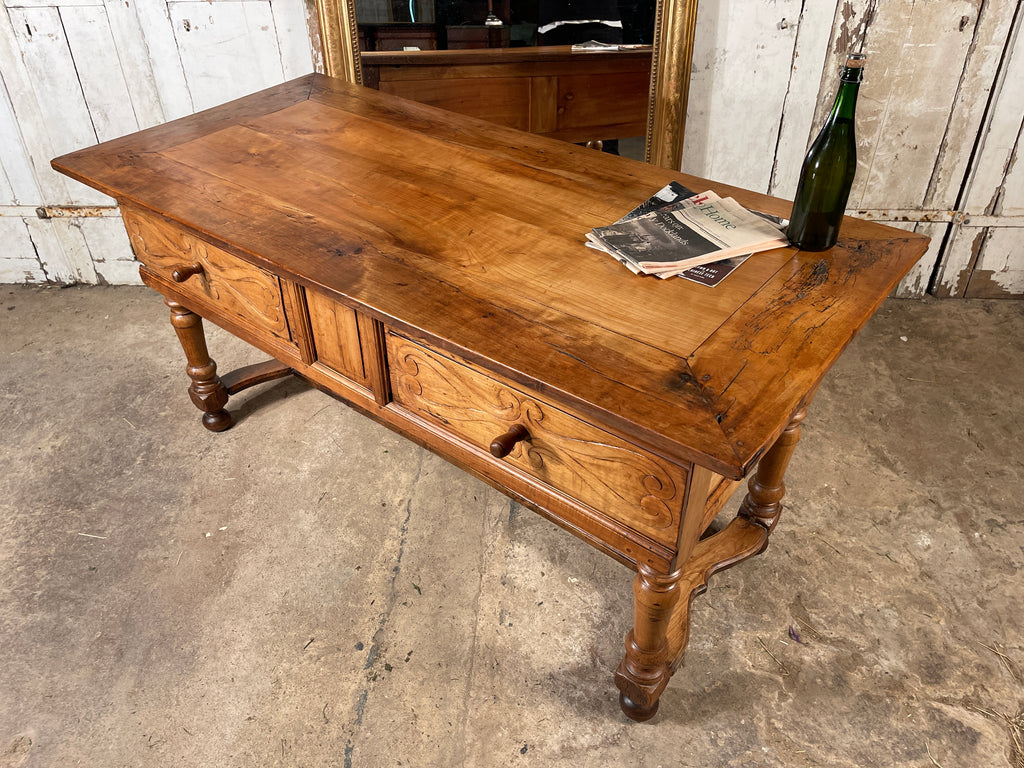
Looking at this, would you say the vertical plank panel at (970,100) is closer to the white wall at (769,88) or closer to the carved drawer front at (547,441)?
the white wall at (769,88)

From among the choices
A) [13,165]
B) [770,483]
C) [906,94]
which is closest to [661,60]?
[906,94]

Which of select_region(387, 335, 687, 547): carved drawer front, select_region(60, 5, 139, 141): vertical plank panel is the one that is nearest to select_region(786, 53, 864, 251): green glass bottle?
select_region(387, 335, 687, 547): carved drawer front

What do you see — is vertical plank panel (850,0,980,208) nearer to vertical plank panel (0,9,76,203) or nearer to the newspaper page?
the newspaper page

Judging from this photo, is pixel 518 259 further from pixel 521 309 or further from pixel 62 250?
pixel 62 250

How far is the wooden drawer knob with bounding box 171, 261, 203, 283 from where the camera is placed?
1913mm

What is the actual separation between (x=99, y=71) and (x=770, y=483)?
2772 mm

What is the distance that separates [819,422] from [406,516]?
139 centimetres

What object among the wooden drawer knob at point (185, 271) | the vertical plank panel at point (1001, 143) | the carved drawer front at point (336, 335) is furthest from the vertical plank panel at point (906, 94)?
the wooden drawer knob at point (185, 271)

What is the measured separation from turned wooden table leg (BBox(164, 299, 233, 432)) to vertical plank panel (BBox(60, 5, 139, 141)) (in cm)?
94

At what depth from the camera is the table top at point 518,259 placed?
1.29m

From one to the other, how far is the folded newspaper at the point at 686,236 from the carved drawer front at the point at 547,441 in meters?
0.41

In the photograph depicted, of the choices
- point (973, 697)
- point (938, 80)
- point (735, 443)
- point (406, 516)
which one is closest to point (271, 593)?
point (406, 516)

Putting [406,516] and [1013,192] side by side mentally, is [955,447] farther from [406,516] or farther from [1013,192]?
[406,516]

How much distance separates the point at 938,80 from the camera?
2.67m
